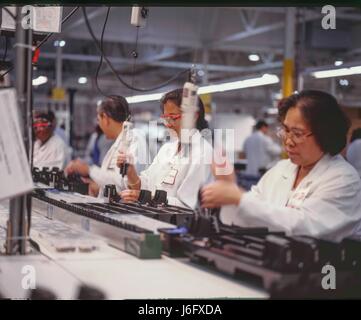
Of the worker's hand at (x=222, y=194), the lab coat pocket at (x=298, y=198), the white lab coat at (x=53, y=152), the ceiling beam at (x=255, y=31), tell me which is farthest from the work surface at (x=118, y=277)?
the ceiling beam at (x=255, y=31)

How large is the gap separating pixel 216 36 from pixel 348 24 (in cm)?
213

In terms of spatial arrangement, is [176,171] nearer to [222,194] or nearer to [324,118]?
[324,118]

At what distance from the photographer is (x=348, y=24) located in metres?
9.78

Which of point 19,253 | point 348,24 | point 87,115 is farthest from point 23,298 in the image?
point 87,115

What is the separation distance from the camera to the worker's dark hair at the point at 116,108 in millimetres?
2955

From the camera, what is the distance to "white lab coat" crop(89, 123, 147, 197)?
8.23 ft

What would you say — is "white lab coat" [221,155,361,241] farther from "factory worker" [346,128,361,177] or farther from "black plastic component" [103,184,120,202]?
"factory worker" [346,128,361,177]

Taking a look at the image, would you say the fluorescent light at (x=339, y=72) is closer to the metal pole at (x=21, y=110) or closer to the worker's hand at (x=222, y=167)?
the worker's hand at (x=222, y=167)

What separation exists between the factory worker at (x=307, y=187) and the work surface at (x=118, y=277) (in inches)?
8.5

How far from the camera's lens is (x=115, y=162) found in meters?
2.75

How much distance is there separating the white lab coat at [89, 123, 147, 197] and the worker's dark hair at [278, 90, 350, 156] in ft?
2.56

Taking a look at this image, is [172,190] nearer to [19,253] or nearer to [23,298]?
[19,253]

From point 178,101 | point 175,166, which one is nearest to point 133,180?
point 175,166

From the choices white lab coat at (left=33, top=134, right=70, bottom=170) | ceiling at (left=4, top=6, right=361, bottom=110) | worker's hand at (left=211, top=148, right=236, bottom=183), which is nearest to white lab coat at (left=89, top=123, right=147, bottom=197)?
worker's hand at (left=211, top=148, right=236, bottom=183)
